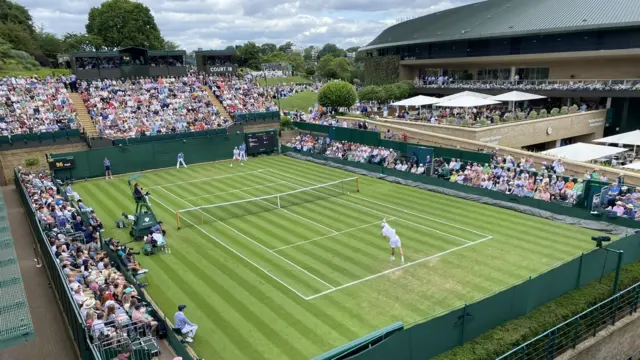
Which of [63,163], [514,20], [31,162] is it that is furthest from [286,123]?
[514,20]

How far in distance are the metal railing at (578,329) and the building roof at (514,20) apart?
34975mm

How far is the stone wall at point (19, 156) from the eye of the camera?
3075 cm

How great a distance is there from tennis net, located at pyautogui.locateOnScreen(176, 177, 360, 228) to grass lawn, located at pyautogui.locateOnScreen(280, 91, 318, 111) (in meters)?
35.7

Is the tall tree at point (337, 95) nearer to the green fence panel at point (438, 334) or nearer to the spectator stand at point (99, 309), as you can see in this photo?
the spectator stand at point (99, 309)

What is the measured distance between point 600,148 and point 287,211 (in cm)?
1798

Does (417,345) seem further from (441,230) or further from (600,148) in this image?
(600,148)

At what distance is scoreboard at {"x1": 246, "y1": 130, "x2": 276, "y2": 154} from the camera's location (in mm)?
38875

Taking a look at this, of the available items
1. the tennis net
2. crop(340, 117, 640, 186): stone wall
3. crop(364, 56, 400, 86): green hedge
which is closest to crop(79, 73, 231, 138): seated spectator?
crop(340, 117, 640, 186): stone wall

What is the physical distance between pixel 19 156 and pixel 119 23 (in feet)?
203

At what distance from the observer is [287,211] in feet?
77.6

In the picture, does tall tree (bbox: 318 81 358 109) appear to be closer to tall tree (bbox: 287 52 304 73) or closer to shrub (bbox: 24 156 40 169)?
shrub (bbox: 24 156 40 169)

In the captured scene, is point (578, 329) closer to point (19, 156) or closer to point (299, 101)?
point (19, 156)

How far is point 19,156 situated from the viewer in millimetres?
31359

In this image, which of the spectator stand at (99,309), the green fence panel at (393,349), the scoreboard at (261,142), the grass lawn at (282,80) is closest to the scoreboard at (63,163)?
the scoreboard at (261,142)
